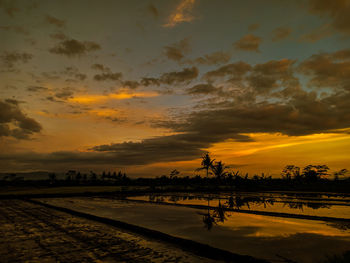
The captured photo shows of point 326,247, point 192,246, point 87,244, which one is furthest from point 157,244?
point 326,247

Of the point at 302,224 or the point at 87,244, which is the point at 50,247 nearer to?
the point at 87,244

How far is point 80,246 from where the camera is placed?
8906 millimetres

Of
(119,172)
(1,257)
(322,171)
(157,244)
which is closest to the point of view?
(1,257)

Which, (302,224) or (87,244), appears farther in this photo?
(302,224)

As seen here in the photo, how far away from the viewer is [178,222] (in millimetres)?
14656

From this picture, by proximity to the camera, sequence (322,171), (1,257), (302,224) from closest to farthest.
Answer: (1,257) → (302,224) → (322,171)

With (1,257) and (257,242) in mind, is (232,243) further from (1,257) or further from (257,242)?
(1,257)

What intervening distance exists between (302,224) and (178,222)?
6.76m

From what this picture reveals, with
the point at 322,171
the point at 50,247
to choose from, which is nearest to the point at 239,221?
the point at 50,247

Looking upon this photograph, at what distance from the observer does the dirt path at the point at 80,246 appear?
7.65 meters

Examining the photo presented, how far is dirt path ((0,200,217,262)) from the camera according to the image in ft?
25.1

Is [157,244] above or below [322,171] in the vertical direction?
below

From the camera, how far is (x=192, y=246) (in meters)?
9.06

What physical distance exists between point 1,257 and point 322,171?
88.6m
